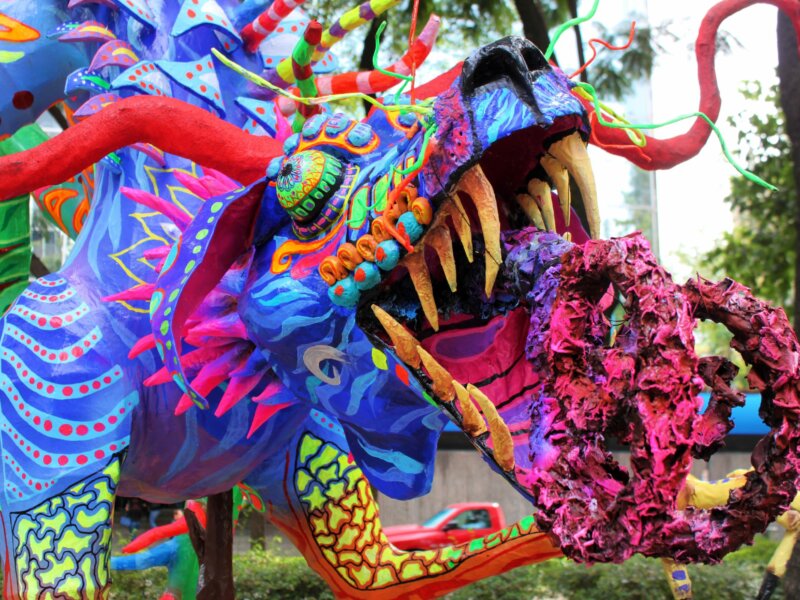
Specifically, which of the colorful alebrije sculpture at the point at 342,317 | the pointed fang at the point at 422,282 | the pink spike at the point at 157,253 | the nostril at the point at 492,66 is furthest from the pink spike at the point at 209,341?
the nostril at the point at 492,66

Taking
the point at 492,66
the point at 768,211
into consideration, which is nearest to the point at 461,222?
the point at 492,66

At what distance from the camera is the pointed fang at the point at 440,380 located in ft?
8.32

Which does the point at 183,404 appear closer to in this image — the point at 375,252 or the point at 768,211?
the point at 375,252

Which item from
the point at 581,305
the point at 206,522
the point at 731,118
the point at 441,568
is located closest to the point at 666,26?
the point at 731,118

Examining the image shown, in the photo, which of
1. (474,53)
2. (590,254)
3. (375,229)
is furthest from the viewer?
(375,229)

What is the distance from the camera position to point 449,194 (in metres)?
2.47

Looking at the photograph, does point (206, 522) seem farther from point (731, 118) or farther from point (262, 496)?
point (731, 118)

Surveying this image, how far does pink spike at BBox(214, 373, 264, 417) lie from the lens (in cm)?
311

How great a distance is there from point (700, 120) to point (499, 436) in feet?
4.20

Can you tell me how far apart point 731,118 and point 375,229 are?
7.45 meters

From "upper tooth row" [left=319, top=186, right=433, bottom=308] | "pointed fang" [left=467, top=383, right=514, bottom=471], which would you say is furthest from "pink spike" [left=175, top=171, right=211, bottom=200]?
"pointed fang" [left=467, top=383, right=514, bottom=471]

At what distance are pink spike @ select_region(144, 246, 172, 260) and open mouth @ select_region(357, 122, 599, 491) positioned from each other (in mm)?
825

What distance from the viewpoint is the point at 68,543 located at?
319cm

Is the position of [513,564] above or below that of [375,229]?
below
